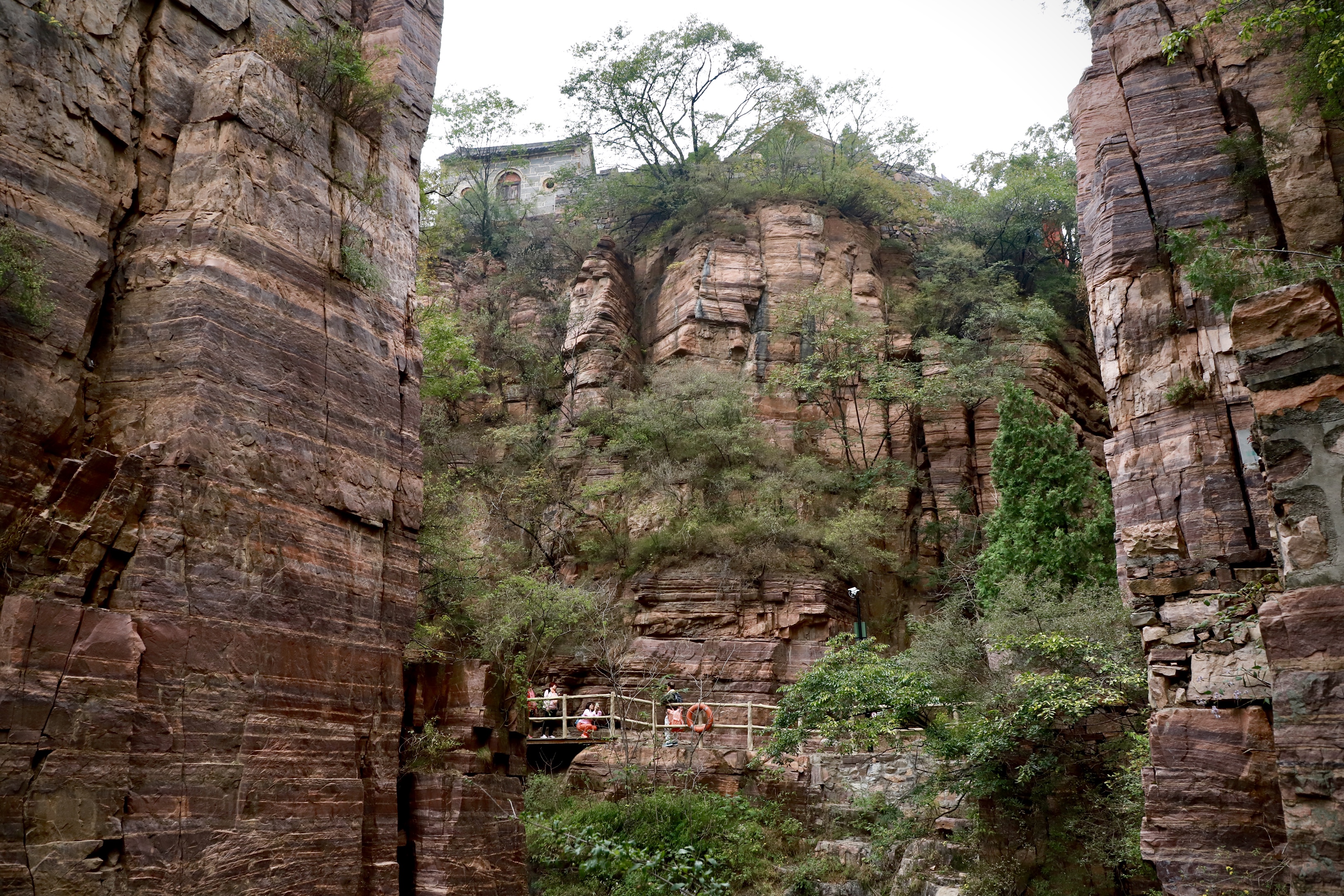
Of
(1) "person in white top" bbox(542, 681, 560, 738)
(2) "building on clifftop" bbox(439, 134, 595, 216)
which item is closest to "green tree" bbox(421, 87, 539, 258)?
(2) "building on clifftop" bbox(439, 134, 595, 216)

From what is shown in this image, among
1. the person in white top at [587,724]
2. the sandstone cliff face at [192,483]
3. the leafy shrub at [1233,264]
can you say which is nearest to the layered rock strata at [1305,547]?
the leafy shrub at [1233,264]

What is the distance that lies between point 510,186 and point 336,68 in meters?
34.6

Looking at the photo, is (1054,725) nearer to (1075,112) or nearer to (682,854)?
(682,854)

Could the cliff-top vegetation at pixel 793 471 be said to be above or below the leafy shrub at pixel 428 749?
above

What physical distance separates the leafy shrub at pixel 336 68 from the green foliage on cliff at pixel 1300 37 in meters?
11.1

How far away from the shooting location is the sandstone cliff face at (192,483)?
856cm

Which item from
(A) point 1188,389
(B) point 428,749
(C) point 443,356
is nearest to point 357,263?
(B) point 428,749

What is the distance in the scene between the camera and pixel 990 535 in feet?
77.9

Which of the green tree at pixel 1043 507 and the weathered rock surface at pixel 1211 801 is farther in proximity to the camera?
the green tree at pixel 1043 507

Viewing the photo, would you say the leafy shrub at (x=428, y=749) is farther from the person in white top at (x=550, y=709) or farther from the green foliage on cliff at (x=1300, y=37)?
the green foliage on cliff at (x=1300, y=37)

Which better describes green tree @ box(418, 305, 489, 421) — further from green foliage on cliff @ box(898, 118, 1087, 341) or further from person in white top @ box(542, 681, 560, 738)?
green foliage on cliff @ box(898, 118, 1087, 341)

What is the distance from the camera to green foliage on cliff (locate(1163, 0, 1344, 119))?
13.5 metres

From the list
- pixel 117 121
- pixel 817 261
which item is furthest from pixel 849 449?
pixel 117 121

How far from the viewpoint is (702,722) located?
71.7ft
